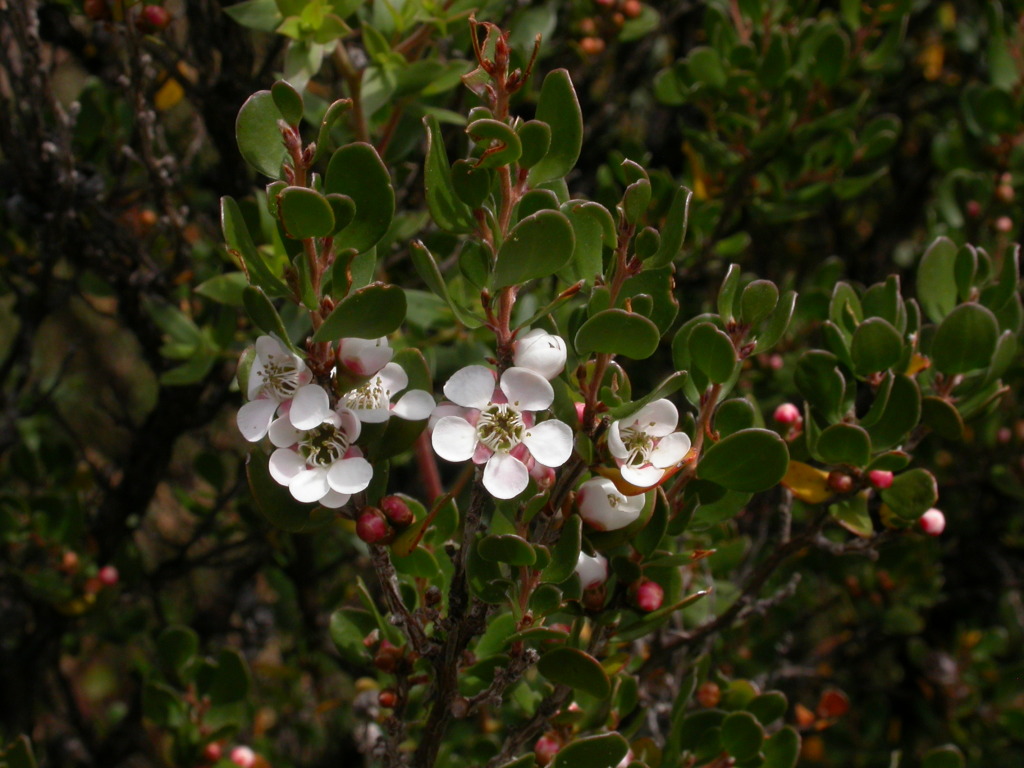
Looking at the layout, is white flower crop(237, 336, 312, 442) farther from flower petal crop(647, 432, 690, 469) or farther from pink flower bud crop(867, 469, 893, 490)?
pink flower bud crop(867, 469, 893, 490)

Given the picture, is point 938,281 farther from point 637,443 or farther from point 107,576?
point 107,576

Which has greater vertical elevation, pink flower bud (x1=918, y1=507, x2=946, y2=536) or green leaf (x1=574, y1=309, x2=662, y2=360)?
green leaf (x1=574, y1=309, x2=662, y2=360)

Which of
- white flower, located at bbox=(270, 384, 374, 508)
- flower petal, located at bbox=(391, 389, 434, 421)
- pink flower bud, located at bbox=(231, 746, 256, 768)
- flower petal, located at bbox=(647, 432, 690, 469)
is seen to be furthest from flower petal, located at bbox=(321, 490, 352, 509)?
pink flower bud, located at bbox=(231, 746, 256, 768)

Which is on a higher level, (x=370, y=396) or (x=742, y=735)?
(x=370, y=396)

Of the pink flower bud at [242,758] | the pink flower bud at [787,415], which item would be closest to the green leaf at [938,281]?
the pink flower bud at [787,415]

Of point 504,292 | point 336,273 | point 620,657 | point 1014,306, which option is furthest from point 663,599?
point 1014,306

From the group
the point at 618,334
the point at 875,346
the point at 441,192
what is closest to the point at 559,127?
the point at 441,192

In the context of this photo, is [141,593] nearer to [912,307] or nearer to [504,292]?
[504,292]
